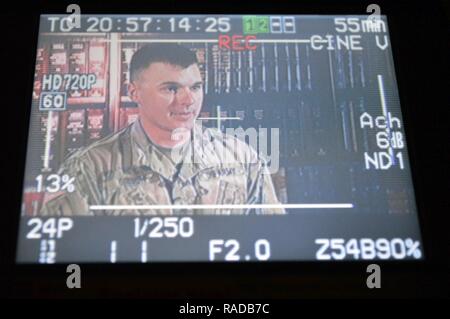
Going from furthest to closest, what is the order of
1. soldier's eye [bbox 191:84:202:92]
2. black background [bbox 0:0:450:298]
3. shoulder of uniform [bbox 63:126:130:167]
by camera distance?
1. soldier's eye [bbox 191:84:202:92]
2. shoulder of uniform [bbox 63:126:130:167]
3. black background [bbox 0:0:450:298]

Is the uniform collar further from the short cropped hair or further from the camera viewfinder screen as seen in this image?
the short cropped hair

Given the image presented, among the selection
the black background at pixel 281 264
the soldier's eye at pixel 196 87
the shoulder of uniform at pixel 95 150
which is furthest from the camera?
the soldier's eye at pixel 196 87

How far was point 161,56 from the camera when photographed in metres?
1.93

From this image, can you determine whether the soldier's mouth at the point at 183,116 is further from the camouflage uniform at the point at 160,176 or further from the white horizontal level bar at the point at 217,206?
the white horizontal level bar at the point at 217,206

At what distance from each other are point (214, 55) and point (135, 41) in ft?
0.77

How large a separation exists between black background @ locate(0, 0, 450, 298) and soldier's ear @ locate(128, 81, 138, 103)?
268mm

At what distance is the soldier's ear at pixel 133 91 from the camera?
73.7 inches

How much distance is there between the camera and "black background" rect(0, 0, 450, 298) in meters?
1.67

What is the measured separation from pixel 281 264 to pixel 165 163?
415 mm

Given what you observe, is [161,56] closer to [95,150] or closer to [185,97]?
[185,97]

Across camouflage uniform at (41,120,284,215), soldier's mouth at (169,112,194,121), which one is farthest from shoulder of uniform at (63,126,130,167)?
soldier's mouth at (169,112,194,121)

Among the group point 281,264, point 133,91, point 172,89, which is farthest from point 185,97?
point 281,264

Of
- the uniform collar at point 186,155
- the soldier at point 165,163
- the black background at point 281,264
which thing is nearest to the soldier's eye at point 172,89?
the soldier at point 165,163

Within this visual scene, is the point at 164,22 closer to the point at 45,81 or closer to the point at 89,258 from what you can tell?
the point at 45,81
